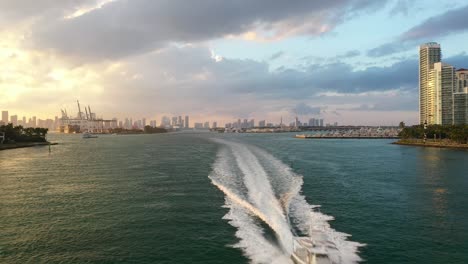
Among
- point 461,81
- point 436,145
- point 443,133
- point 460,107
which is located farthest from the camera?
point 461,81

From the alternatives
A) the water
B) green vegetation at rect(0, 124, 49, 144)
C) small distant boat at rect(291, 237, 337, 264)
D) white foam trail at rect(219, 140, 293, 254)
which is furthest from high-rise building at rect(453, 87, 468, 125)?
green vegetation at rect(0, 124, 49, 144)

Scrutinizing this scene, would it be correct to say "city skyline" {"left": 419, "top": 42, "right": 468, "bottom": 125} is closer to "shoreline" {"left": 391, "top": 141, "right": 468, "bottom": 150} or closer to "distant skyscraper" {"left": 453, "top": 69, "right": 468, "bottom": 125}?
"distant skyscraper" {"left": 453, "top": 69, "right": 468, "bottom": 125}

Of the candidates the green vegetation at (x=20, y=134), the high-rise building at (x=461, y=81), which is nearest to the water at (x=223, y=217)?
the green vegetation at (x=20, y=134)

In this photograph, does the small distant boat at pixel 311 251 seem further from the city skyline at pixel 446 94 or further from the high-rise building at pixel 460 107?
the high-rise building at pixel 460 107

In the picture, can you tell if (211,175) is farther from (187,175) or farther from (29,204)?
(29,204)

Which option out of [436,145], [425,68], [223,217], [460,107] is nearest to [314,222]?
[223,217]

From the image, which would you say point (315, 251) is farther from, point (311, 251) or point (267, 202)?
point (267, 202)

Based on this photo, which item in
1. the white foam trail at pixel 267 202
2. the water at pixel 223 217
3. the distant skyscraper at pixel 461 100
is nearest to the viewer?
the water at pixel 223 217
